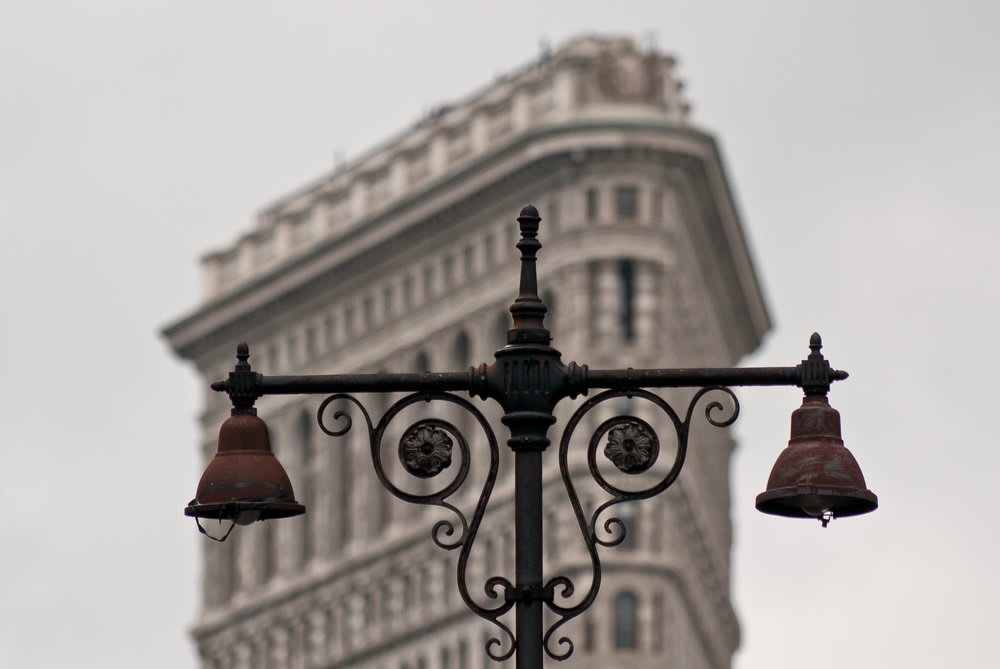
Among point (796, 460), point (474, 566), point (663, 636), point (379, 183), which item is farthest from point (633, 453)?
point (379, 183)

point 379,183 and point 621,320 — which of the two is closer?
point 621,320

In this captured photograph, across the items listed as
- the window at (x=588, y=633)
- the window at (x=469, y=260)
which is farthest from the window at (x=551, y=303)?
the window at (x=588, y=633)

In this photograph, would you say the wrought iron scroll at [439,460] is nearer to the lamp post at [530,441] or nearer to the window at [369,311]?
the lamp post at [530,441]

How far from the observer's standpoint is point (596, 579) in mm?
17938

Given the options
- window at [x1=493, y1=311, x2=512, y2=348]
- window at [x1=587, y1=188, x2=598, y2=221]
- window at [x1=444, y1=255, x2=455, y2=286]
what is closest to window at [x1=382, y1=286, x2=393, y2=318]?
window at [x1=444, y1=255, x2=455, y2=286]

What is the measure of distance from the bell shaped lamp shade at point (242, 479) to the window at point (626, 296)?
75.2m

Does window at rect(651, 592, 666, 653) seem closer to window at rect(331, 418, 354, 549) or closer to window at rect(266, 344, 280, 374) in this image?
window at rect(331, 418, 354, 549)

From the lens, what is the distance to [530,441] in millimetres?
18344

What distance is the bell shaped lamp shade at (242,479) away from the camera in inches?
749

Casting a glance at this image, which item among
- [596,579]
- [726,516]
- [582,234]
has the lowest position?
[596,579]

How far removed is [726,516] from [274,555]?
14.5 m

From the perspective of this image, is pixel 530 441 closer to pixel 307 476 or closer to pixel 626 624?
pixel 626 624

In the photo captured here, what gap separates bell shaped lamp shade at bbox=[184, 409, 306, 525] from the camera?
62.4 ft

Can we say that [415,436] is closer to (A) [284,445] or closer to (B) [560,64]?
(B) [560,64]
